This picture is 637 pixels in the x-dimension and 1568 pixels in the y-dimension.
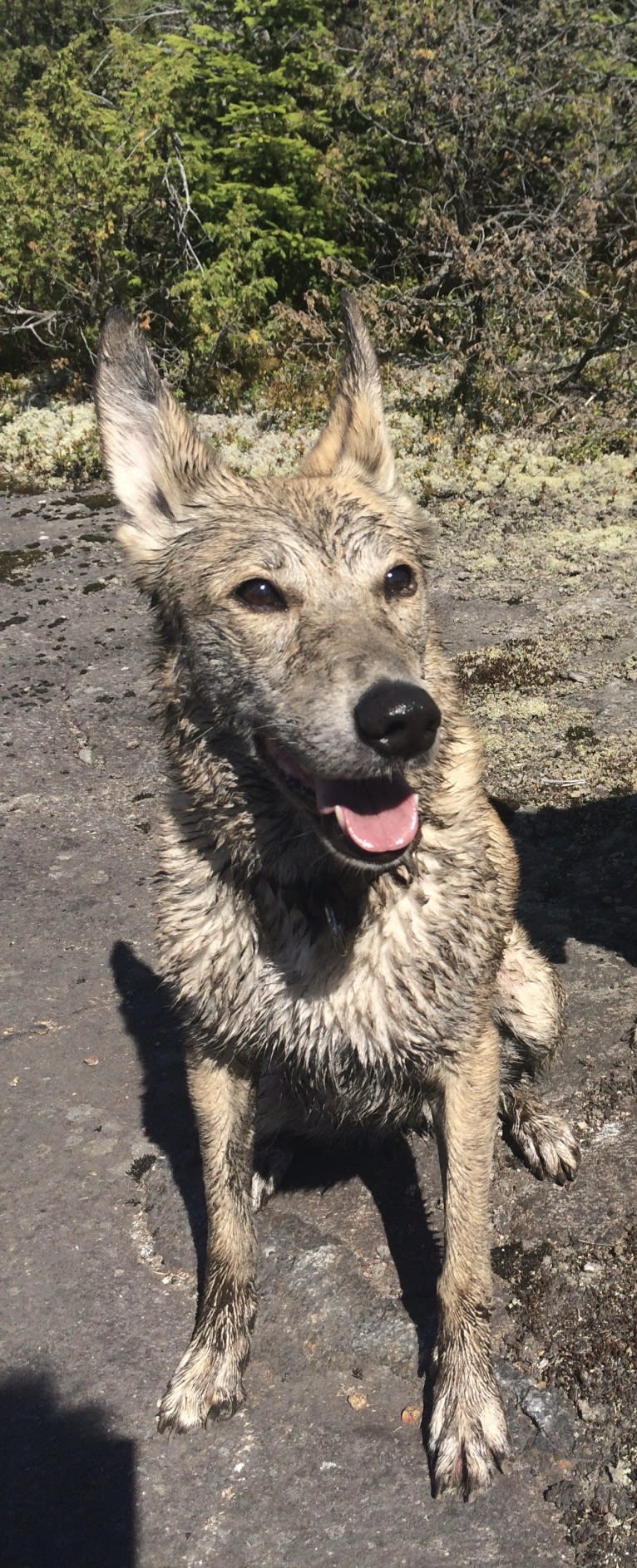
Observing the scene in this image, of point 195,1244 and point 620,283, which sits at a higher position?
point 620,283

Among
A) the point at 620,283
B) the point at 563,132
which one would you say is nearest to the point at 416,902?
the point at 620,283

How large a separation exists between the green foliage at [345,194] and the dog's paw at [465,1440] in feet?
29.9

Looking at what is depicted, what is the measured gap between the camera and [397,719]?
232 centimetres

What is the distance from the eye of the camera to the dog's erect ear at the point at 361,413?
3.30m

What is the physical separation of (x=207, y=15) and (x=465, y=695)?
1399cm

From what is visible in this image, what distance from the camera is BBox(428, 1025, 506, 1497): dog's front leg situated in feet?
8.50

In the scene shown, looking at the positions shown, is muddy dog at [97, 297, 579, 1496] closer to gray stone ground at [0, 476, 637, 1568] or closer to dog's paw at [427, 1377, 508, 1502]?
dog's paw at [427, 1377, 508, 1502]

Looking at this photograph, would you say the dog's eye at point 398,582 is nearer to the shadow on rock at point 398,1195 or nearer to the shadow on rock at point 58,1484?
the shadow on rock at point 398,1195

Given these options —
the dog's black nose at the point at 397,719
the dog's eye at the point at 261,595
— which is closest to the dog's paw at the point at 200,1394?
the dog's black nose at the point at 397,719

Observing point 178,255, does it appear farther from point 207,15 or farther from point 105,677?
point 105,677

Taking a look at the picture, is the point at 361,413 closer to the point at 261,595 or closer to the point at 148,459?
the point at 148,459

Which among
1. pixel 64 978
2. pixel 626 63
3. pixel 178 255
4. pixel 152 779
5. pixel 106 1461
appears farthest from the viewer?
pixel 178 255

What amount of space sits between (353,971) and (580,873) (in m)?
2.22

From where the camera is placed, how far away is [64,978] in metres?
4.52
